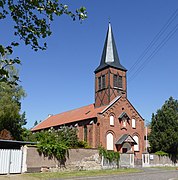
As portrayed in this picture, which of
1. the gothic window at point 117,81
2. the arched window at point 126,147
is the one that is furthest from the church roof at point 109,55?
the arched window at point 126,147

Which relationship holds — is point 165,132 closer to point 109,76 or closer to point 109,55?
point 109,76

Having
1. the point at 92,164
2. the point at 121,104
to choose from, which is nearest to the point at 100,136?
the point at 121,104

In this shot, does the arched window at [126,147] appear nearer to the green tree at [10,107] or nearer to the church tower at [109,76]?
the church tower at [109,76]

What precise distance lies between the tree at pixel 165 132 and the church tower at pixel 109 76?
6.93 metres

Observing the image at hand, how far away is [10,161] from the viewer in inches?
846

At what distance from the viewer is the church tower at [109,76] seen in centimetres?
4159

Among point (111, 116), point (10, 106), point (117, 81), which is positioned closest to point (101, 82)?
point (117, 81)

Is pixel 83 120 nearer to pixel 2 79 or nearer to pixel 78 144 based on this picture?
pixel 78 144

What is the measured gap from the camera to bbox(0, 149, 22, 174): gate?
21016mm

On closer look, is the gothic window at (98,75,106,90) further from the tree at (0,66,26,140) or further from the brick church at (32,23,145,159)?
the tree at (0,66,26,140)

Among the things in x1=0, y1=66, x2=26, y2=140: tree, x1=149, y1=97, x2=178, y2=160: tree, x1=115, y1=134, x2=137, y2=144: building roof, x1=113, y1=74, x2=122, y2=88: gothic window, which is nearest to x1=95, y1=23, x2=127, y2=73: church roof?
x1=113, y1=74, x2=122, y2=88: gothic window

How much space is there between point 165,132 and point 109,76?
41.6 feet

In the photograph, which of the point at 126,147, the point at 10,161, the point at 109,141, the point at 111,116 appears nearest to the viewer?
the point at 10,161

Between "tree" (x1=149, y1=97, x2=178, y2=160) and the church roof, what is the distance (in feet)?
33.6
